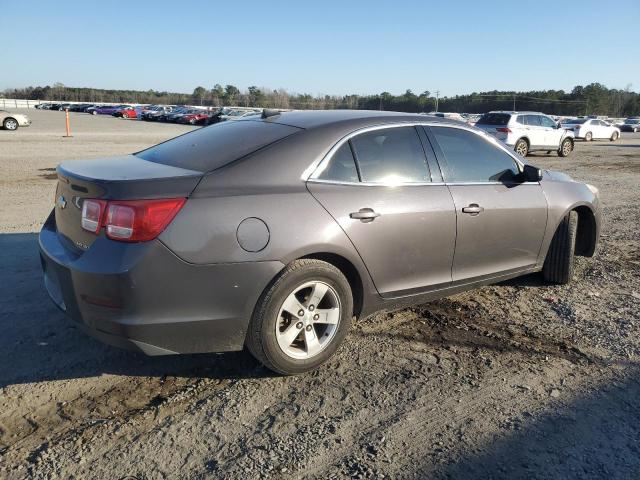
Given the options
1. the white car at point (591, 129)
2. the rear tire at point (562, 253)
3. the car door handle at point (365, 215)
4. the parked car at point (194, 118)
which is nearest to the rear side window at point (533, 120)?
the white car at point (591, 129)

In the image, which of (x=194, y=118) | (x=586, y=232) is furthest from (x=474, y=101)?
(x=586, y=232)

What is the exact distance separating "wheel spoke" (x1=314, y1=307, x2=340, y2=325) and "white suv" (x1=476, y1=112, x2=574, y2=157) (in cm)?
1562

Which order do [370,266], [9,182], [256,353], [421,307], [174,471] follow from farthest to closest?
[9,182]
[421,307]
[370,266]
[256,353]
[174,471]

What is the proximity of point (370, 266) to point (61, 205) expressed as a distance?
78.4 inches

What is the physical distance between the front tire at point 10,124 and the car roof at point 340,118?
1099 inches

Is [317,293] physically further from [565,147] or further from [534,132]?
[565,147]

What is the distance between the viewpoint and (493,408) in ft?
9.84

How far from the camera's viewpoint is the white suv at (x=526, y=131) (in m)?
18.0

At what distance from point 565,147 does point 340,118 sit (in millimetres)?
19154

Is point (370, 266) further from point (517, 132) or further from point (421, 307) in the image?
point (517, 132)

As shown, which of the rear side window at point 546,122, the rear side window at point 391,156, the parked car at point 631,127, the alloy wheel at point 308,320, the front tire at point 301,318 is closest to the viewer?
the front tire at point 301,318

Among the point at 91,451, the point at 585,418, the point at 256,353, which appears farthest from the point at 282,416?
the point at 585,418

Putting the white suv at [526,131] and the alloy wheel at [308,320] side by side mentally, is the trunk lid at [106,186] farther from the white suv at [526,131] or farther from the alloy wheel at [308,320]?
the white suv at [526,131]

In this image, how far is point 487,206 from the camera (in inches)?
160
